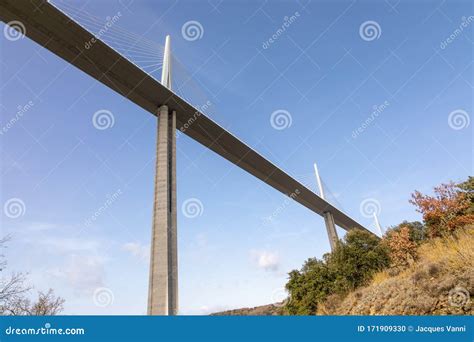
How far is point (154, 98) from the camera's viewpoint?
22.2m

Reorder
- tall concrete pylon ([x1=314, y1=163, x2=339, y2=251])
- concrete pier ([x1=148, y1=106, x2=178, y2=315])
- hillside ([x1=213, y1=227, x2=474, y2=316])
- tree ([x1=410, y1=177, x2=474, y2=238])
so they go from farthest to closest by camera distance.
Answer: tall concrete pylon ([x1=314, y1=163, x2=339, y2=251]), concrete pier ([x1=148, y1=106, x2=178, y2=315]), tree ([x1=410, y1=177, x2=474, y2=238]), hillside ([x1=213, y1=227, x2=474, y2=316])

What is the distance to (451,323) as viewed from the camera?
200 inches

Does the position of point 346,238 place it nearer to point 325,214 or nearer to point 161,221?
point 161,221

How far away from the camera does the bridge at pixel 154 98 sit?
16.5 metres

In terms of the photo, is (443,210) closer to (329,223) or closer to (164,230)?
(164,230)

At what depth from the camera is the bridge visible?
54.0ft

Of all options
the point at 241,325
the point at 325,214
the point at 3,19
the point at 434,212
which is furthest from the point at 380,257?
the point at 325,214

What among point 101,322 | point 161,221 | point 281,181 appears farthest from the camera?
point 281,181

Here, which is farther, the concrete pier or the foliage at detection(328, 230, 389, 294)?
the concrete pier

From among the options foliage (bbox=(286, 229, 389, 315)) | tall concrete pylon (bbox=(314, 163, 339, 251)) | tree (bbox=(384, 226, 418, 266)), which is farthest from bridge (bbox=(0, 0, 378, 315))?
tall concrete pylon (bbox=(314, 163, 339, 251))

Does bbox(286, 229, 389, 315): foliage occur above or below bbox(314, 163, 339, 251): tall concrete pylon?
below

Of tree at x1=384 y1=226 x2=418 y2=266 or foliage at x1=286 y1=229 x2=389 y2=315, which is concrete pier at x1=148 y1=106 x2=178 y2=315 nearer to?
foliage at x1=286 y1=229 x2=389 y2=315

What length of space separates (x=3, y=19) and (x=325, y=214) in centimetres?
4998

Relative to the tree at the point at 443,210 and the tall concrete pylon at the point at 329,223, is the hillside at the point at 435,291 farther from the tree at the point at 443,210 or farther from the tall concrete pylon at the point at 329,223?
the tall concrete pylon at the point at 329,223
